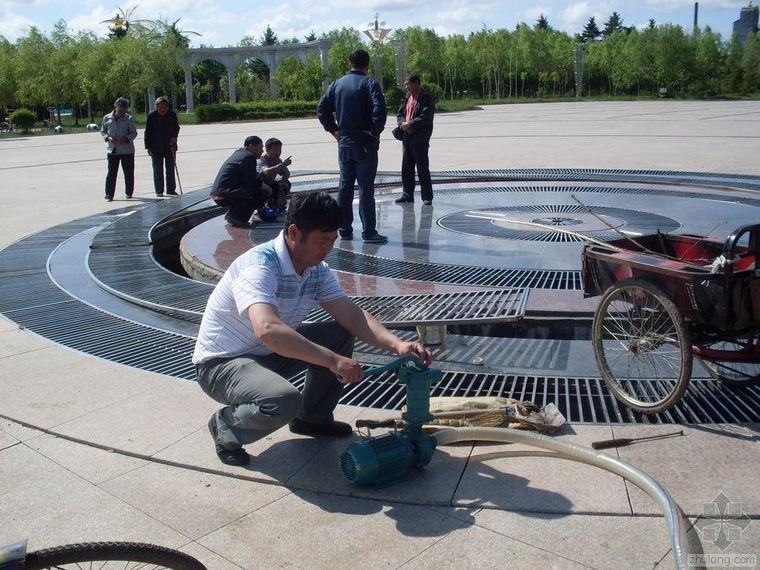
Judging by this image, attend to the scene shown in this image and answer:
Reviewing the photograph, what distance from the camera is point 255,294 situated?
324 centimetres

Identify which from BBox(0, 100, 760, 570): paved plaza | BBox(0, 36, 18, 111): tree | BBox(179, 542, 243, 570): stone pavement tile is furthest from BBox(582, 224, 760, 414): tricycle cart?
BBox(0, 36, 18, 111): tree

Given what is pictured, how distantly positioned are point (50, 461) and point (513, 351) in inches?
109

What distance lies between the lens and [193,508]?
3.10 meters

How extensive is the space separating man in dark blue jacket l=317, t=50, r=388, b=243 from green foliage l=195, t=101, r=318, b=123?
3608cm

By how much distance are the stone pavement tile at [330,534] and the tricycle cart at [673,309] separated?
1.43 metres

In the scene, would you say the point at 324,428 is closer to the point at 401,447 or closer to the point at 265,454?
the point at 265,454

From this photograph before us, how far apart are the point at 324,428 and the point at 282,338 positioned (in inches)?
31.4

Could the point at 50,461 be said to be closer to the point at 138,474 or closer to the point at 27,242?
the point at 138,474

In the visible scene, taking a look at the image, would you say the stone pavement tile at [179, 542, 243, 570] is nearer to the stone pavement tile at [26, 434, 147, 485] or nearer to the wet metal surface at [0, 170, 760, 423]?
the stone pavement tile at [26, 434, 147, 485]

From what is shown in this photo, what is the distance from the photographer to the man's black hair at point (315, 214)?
3.22 meters

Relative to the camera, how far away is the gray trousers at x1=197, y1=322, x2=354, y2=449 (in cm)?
323

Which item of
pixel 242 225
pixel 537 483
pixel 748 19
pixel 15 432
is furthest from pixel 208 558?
pixel 748 19

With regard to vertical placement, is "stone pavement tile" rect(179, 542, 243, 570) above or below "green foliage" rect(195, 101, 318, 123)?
below

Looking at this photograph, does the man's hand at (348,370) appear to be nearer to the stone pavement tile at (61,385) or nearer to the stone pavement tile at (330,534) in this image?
the stone pavement tile at (330,534)
